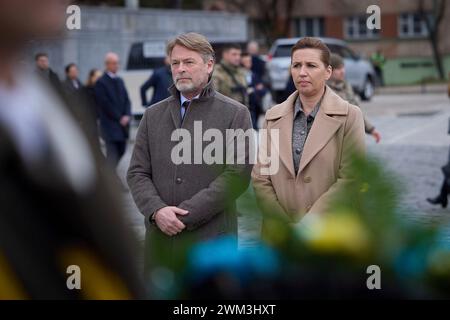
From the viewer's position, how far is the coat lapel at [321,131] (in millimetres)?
4379

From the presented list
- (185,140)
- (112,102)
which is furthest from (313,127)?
(112,102)

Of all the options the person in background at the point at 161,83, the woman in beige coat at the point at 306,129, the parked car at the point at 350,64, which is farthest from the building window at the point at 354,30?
the woman in beige coat at the point at 306,129

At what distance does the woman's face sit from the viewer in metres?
4.42

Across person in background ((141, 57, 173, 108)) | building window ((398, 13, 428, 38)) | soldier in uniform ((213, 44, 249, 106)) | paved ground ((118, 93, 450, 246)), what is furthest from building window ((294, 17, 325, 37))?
soldier in uniform ((213, 44, 249, 106))

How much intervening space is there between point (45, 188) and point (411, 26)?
188 feet

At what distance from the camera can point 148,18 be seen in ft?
104

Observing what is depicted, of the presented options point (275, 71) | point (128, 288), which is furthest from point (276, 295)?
point (275, 71)

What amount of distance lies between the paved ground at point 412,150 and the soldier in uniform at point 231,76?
5.52 feet

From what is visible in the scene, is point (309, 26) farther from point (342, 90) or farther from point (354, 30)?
point (342, 90)

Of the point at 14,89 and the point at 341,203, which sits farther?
the point at 341,203

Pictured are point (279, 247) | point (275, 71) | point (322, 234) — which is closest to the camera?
point (322, 234)

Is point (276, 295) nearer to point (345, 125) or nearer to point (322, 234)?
point (322, 234)

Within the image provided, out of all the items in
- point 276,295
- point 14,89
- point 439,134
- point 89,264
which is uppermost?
point 14,89

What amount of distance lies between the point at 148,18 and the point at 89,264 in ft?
100
